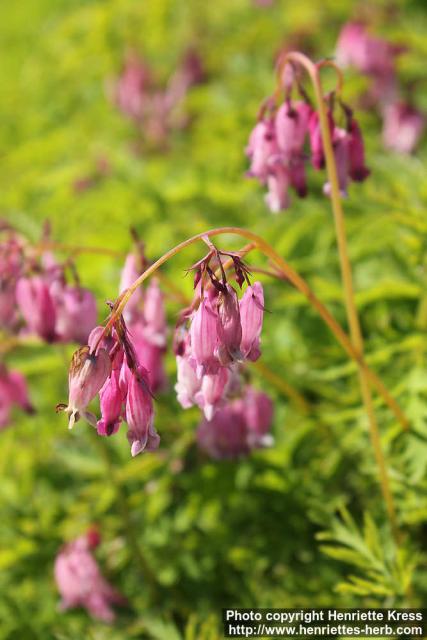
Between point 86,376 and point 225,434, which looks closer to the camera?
point 86,376

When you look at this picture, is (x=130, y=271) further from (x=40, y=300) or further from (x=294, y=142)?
(x=294, y=142)

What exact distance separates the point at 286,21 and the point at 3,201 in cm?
267

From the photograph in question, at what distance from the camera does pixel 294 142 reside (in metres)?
2.35

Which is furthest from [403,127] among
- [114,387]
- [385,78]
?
[114,387]

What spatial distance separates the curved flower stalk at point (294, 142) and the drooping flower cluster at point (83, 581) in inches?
59.8

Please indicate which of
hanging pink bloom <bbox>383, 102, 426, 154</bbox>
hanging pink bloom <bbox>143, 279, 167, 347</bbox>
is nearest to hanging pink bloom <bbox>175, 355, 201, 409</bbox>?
hanging pink bloom <bbox>143, 279, 167, 347</bbox>

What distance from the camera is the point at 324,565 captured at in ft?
9.98

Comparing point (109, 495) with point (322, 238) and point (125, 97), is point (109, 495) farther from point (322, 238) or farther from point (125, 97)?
point (125, 97)

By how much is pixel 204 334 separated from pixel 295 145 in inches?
34.4

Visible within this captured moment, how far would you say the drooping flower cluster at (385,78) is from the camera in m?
4.61

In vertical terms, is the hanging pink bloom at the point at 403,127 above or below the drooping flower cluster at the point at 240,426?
above

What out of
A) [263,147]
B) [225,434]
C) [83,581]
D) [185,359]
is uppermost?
[263,147]

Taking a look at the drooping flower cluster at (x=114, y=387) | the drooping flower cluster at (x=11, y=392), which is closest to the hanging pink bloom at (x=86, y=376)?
the drooping flower cluster at (x=114, y=387)

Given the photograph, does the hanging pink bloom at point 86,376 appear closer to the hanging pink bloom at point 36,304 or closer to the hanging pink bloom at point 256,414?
the hanging pink bloom at point 36,304
